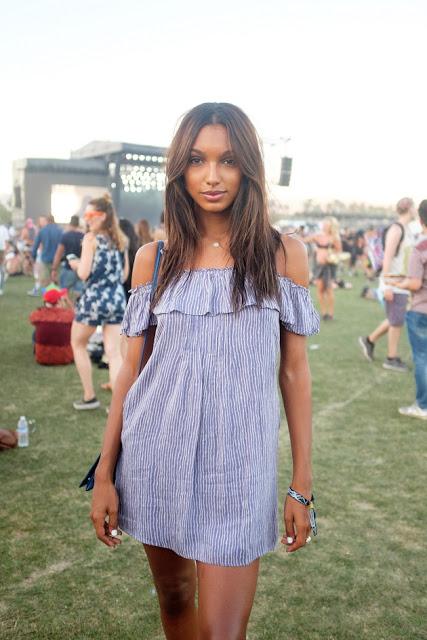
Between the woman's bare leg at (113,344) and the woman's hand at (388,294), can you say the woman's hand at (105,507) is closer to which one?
the woman's bare leg at (113,344)

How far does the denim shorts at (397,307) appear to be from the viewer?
26.1 feet

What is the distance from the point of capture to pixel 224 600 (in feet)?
5.87

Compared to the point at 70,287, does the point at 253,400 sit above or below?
above

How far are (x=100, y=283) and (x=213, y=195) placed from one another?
13.6 ft

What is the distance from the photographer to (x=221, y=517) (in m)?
1.85

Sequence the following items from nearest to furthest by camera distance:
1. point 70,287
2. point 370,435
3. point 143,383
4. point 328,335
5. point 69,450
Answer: point 143,383 → point 69,450 → point 370,435 → point 328,335 → point 70,287

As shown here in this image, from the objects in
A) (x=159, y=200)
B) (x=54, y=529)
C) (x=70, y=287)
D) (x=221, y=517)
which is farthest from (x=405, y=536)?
(x=159, y=200)

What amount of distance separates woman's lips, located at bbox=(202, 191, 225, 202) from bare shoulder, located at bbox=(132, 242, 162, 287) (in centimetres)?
24

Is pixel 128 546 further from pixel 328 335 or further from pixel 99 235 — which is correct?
pixel 328 335

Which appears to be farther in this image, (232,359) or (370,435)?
(370,435)

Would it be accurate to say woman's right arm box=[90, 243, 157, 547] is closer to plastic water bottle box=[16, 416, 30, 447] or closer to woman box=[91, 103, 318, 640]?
woman box=[91, 103, 318, 640]

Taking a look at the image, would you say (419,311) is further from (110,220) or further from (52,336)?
(52,336)

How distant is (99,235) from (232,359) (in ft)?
14.1

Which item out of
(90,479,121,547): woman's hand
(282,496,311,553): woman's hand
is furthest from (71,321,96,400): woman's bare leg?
(282,496,311,553): woman's hand
